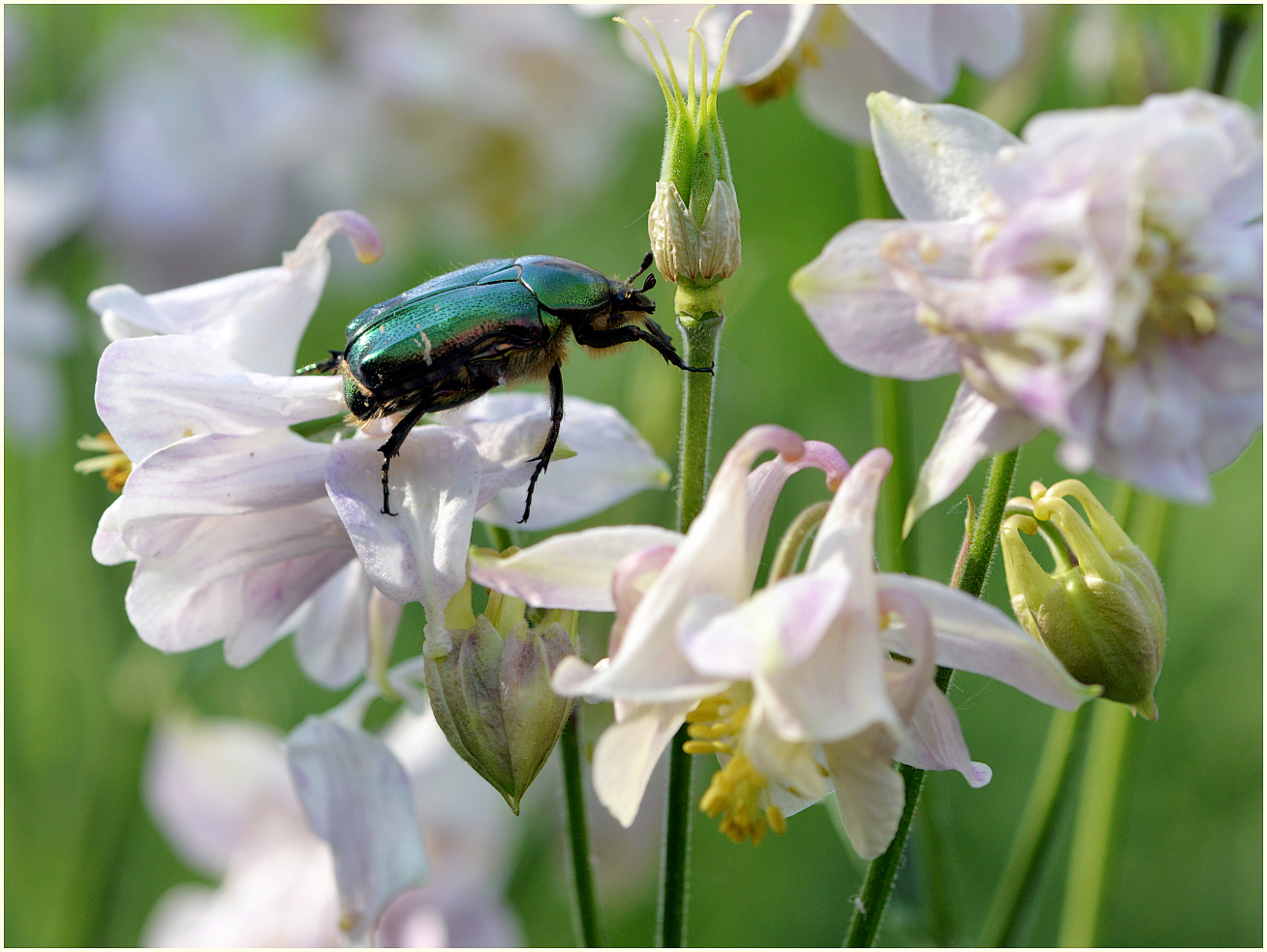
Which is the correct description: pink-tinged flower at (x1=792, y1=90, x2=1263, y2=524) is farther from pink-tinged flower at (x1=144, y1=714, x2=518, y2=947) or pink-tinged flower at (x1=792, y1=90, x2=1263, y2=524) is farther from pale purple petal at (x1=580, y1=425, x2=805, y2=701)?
pink-tinged flower at (x1=144, y1=714, x2=518, y2=947)

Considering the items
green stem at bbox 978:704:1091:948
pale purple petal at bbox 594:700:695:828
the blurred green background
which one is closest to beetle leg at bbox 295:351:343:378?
pale purple petal at bbox 594:700:695:828

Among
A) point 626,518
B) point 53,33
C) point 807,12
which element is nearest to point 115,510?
point 807,12

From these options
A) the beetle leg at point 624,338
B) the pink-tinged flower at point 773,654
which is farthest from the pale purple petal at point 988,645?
the beetle leg at point 624,338

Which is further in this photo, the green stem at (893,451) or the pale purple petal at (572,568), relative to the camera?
the green stem at (893,451)

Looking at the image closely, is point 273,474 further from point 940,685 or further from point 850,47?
point 850,47

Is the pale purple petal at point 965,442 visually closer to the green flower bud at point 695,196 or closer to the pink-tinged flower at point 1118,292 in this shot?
the pink-tinged flower at point 1118,292

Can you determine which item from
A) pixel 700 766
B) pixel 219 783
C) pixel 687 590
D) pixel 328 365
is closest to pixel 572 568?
pixel 687 590

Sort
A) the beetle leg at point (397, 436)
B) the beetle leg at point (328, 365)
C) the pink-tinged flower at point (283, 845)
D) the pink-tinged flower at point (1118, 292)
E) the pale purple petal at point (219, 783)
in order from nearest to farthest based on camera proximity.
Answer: the pink-tinged flower at point (1118, 292)
the beetle leg at point (397, 436)
the beetle leg at point (328, 365)
the pink-tinged flower at point (283, 845)
the pale purple petal at point (219, 783)
